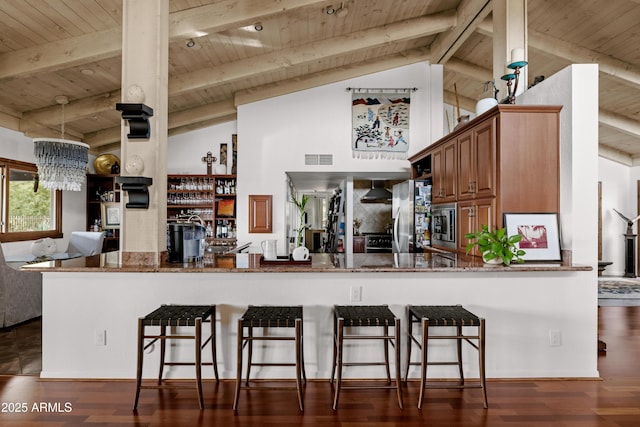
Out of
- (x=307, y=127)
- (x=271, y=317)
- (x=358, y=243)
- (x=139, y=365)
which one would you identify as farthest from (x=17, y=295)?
(x=358, y=243)

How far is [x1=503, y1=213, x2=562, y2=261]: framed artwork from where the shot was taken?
3.20m

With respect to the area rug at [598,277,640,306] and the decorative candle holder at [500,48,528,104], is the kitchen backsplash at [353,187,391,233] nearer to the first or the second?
the area rug at [598,277,640,306]

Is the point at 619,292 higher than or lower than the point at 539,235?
lower

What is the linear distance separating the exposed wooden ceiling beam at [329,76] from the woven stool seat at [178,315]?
168 inches

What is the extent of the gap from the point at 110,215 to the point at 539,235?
665 centimetres

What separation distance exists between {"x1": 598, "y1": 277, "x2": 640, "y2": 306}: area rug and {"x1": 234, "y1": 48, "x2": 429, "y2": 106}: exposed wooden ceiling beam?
14.9ft

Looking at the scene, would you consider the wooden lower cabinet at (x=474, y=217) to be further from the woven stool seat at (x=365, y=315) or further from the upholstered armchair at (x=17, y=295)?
Result: the upholstered armchair at (x=17, y=295)

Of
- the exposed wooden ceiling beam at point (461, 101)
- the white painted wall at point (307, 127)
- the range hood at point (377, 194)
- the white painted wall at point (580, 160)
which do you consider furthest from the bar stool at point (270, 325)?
the range hood at point (377, 194)

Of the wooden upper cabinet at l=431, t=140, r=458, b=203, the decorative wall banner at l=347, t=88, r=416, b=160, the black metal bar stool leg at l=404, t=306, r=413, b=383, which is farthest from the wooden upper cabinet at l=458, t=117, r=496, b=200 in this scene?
the decorative wall banner at l=347, t=88, r=416, b=160

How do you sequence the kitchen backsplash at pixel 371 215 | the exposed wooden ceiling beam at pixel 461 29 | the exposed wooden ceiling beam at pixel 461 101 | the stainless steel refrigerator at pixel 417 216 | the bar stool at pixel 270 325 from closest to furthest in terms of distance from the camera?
1. the bar stool at pixel 270 325
2. the exposed wooden ceiling beam at pixel 461 29
3. the stainless steel refrigerator at pixel 417 216
4. the exposed wooden ceiling beam at pixel 461 101
5. the kitchen backsplash at pixel 371 215

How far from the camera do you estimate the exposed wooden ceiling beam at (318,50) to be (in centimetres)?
534

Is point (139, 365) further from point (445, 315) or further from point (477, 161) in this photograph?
point (477, 161)

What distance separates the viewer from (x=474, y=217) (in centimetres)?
379

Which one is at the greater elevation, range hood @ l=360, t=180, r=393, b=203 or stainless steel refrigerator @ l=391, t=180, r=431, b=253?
range hood @ l=360, t=180, r=393, b=203
